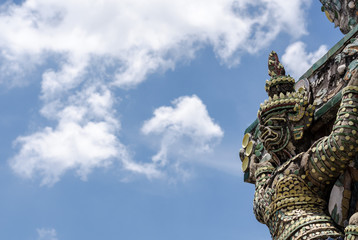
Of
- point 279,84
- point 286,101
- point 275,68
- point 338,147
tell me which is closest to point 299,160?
point 338,147

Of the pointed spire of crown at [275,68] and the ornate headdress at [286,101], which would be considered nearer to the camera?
the ornate headdress at [286,101]

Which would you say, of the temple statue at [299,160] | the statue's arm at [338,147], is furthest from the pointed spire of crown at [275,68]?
the statue's arm at [338,147]

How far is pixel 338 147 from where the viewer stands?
23.8ft

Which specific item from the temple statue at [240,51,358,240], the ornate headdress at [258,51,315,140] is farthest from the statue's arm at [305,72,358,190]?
the ornate headdress at [258,51,315,140]

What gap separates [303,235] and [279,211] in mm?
590

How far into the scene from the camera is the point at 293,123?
8305mm

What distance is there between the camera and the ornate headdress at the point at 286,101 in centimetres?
827

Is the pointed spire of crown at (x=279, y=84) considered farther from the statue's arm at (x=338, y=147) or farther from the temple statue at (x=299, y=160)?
the statue's arm at (x=338, y=147)

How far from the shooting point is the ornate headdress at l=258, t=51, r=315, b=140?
8.27 meters

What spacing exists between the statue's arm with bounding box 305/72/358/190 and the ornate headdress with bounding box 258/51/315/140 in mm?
652

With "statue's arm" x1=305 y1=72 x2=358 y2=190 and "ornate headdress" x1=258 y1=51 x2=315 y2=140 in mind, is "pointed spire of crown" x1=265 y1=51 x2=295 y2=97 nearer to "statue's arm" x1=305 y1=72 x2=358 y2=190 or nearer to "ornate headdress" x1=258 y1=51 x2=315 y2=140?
"ornate headdress" x1=258 y1=51 x2=315 y2=140

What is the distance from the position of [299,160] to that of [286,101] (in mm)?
845

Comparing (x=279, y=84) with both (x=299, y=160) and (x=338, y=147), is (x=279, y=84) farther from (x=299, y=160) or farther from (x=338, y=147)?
(x=338, y=147)

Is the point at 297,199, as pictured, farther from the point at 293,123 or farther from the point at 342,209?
the point at 293,123
